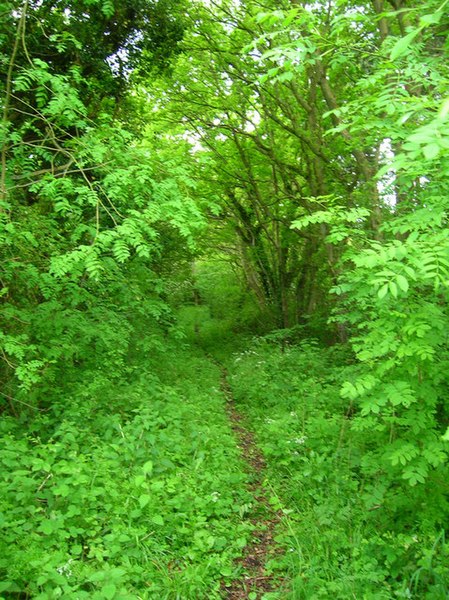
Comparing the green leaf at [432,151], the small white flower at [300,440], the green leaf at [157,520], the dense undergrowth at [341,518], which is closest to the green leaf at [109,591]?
the green leaf at [157,520]

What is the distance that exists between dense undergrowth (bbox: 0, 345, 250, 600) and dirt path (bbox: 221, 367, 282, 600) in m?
0.13

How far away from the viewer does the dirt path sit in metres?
3.51

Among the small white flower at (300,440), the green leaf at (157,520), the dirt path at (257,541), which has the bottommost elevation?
the dirt path at (257,541)

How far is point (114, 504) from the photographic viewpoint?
373 cm

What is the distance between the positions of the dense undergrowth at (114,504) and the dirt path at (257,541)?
13 centimetres

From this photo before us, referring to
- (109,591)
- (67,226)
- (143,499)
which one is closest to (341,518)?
(143,499)

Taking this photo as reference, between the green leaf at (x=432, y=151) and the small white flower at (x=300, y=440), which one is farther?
the small white flower at (x=300, y=440)

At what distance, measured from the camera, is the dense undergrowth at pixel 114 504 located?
2.92m

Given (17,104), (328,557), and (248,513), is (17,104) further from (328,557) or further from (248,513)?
(328,557)

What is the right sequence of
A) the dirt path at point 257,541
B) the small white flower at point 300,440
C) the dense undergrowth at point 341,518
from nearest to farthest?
the dense undergrowth at point 341,518
the dirt path at point 257,541
the small white flower at point 300,440

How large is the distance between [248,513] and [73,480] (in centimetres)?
189

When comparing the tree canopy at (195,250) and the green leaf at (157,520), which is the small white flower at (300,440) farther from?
the green leaf at (157,520)

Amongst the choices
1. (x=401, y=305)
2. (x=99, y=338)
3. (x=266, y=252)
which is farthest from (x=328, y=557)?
(x=266, y=252)

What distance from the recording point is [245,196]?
15.3 m
